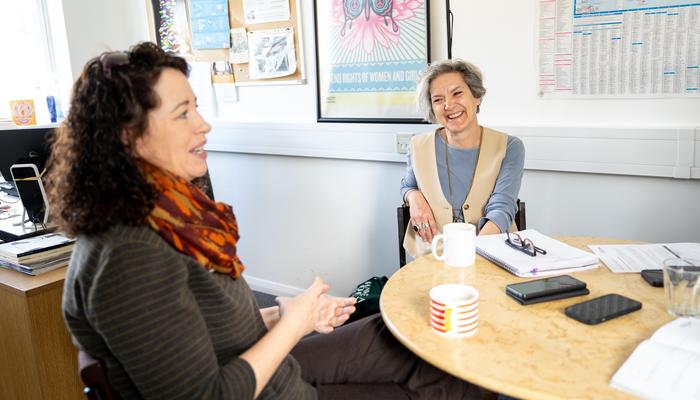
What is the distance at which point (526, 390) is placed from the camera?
939mm

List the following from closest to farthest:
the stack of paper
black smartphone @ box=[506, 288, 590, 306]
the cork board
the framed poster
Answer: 1. black smartphone @ box=[506, 288, 590, 306]
2. the stack of paper
3. the framed poster
4. the cork board

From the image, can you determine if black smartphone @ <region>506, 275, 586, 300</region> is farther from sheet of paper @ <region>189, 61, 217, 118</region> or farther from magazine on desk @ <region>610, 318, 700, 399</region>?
sheet of paper @ <region>189, 61, 217, 118</region>

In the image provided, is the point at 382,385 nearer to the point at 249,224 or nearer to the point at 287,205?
the point at 287,205

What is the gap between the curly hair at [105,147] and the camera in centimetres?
95

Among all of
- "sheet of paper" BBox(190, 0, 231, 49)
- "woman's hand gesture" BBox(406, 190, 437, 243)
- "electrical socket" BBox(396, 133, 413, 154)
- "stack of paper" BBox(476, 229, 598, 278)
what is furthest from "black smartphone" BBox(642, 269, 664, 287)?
"sheet of paper" BBox(190, 0, 231, 49)

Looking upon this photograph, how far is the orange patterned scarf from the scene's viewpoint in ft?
Answer: 3.24

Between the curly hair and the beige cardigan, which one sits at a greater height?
the curly hair

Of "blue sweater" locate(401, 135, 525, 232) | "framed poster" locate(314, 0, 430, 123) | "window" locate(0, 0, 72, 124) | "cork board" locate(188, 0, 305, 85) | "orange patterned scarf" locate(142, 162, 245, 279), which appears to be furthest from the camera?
"window" locate(0, 0, 72, 124)

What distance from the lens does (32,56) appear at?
355 cm

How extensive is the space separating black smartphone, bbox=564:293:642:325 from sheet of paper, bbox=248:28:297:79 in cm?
209

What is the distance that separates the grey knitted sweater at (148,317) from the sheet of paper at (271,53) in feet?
6.95

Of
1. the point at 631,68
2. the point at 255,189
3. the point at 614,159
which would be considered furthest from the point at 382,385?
the point at 255,189

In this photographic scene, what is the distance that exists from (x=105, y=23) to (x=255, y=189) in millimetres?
1410

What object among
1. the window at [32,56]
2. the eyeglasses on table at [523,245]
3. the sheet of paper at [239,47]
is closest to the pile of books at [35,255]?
the eyeglasses on table at [523,245]
